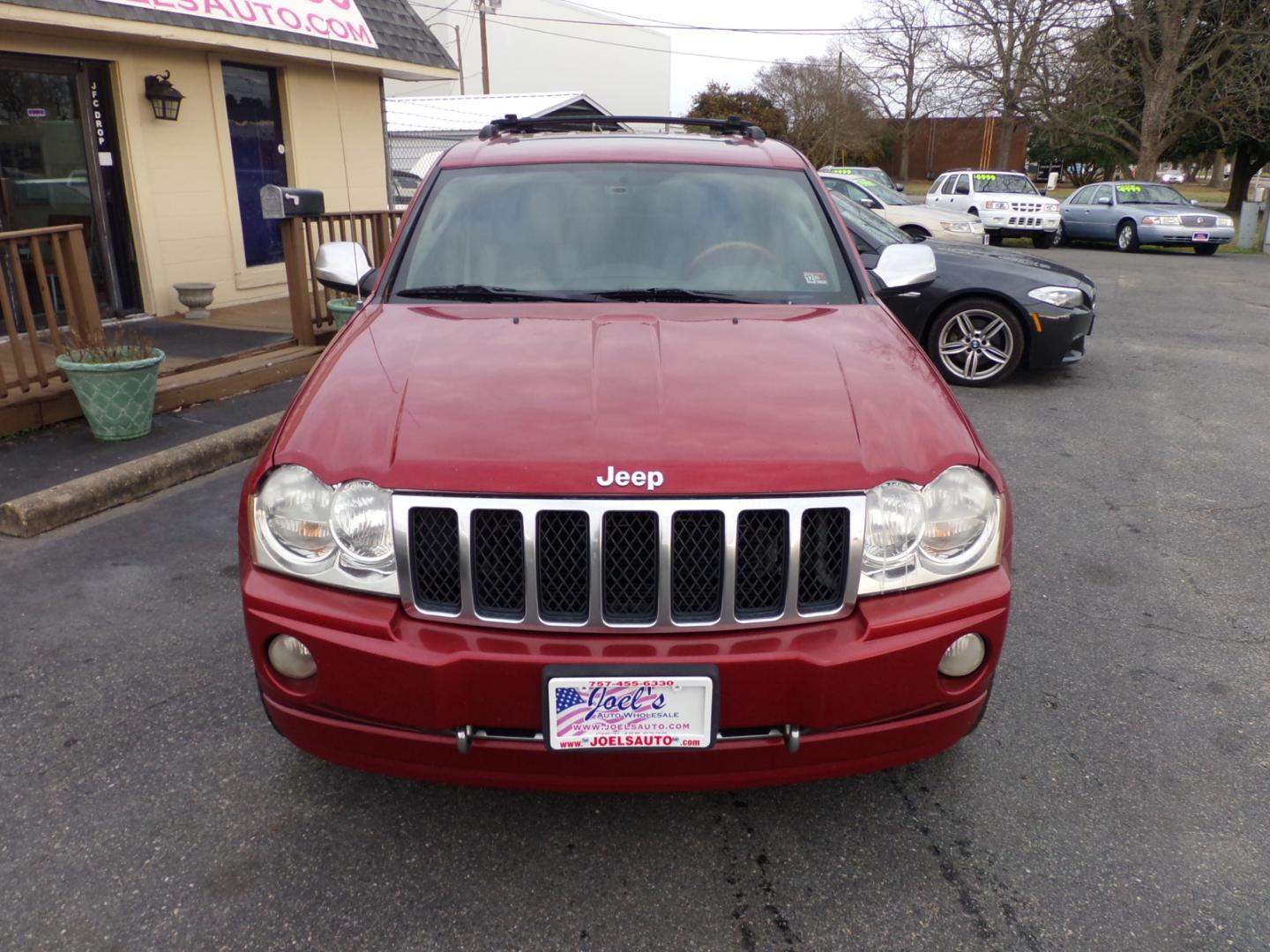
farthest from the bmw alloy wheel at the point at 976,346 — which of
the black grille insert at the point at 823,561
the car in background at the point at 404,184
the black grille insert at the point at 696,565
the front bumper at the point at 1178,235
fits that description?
the front bumper at the point at 1178,235

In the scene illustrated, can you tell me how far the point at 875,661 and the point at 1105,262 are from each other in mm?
19945

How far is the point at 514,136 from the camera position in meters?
4.29

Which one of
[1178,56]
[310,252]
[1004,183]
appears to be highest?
[1178,56]

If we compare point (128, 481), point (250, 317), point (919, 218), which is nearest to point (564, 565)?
point (128, 481)

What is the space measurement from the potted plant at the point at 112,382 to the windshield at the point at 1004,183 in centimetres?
2219

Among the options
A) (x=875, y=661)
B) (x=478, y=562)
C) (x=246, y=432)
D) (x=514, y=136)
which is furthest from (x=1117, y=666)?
Answer: (x=246, y=432)

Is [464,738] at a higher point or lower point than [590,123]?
lower

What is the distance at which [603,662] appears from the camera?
2.15 m

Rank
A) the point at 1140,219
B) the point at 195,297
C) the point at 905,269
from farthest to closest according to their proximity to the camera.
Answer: the point at 1140,219
the point at 195,297
the point at 905,269

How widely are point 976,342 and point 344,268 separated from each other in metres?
5.66

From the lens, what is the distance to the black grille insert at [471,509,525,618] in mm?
2203

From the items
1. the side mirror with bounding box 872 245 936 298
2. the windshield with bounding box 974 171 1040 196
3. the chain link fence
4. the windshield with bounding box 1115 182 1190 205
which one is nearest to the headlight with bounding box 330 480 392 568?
the side mirror with bounding box 872 245 936 298

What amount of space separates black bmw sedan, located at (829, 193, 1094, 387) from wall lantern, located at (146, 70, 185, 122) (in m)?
6.25

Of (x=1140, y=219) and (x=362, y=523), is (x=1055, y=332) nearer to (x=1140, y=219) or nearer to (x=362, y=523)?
(x=362, y=523)
